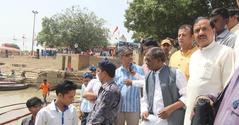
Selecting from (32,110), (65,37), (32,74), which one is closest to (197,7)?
(32,74)

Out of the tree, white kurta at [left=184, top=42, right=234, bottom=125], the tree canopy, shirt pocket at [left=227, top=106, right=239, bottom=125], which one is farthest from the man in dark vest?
the tree

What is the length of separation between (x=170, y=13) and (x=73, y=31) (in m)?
40.1

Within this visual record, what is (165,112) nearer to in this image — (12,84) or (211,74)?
(211,74)

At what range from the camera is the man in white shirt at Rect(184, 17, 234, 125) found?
399 centimetres

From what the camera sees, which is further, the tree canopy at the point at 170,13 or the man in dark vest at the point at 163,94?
the tree canopy at the point at 170,13

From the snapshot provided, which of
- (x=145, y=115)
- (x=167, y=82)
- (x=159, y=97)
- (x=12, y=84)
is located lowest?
(x=12, y=84)

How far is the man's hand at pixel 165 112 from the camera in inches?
184

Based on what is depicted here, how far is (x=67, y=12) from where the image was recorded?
7106 centimetres

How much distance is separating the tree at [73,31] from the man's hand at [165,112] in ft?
205

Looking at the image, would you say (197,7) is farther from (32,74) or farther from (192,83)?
(192,83)

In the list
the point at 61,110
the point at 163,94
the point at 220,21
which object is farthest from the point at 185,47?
the point at 61,110

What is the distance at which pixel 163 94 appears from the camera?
478cm

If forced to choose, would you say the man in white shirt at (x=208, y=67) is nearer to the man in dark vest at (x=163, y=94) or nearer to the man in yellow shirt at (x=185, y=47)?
the man in dark vest at (x=163, y=94)

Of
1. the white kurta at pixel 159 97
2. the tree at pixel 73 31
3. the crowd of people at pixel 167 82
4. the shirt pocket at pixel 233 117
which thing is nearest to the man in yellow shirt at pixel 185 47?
the crowd of people at pixel 167 82
